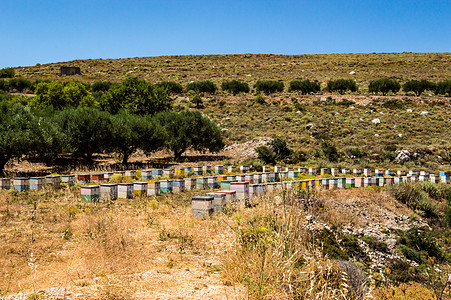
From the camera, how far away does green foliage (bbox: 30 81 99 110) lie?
39875 mm

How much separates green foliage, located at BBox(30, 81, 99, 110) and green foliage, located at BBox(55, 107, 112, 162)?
1053 centimetres

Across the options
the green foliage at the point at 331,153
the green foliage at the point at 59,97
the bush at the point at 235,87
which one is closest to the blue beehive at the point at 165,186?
the green foliage at the point at 331,153

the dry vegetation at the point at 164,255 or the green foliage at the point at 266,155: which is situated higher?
the green foliage at the point at 266,155

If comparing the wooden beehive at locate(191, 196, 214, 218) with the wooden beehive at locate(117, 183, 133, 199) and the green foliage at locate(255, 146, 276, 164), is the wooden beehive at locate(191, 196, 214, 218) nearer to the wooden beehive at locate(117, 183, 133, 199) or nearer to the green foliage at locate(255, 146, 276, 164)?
the wooden beehive at locate(117, 183, 133, 199)

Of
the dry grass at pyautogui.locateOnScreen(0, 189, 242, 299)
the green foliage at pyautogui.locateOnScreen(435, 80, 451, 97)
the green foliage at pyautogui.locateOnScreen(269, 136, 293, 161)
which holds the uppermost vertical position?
the green foliage at pyautogui.locateOnScreen(435, 80, 451, 97)

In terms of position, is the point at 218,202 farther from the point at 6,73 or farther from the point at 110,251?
the point at 6,73

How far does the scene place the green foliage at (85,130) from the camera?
2820 cm

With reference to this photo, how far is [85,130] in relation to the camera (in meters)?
28.5

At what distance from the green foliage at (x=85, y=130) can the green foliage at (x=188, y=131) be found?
5614mm

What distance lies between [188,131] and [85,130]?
9.18 meters

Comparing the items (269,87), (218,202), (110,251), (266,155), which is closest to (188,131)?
(266,155)

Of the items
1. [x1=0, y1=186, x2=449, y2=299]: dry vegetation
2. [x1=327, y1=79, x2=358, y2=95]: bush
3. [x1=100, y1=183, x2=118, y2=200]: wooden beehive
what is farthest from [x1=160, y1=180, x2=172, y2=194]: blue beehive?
[x1=327, y1=79, x2=358, y2=95]: bush

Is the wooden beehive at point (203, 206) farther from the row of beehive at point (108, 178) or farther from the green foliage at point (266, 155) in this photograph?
the green foliage at point (266, 155)

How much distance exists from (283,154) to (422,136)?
713 inches
